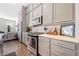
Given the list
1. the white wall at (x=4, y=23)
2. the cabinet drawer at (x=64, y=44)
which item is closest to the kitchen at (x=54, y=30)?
the cabinet drawer at (x=64, y=44)

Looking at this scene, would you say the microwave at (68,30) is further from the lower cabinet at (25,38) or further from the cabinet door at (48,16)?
the lower cabinet at (25,38)

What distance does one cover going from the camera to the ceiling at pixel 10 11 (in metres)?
1.50

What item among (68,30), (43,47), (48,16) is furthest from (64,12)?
(43,47)

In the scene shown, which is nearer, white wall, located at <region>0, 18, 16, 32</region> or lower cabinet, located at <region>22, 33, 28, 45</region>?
white wall, located at <region>0, 18, 16, 32</region>

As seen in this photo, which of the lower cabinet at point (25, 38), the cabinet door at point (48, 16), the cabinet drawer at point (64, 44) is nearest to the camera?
the cabinet drawer at point (64, 44)

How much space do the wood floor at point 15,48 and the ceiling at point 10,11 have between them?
0.34 metres

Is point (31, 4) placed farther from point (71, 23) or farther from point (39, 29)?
point (71, 23)

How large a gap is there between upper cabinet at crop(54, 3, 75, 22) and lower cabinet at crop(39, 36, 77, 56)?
15.6 inches

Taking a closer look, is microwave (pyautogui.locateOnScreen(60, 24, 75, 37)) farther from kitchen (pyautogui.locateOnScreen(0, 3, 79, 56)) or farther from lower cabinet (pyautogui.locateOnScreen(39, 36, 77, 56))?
lower cabinet (pyautogui.locateOnScreen(39, 36, 77, 56))

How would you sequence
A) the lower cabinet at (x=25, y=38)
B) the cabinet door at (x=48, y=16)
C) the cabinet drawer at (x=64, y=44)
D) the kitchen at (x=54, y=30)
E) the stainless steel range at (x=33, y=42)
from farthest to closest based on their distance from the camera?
the cabinet door at (x=48, y=16)
the stainless steel range at (x=33, y=42)
the lower cabinet at (x=25, y=38)
the kitchen at (x=54, y=30)
the cabinet drawer at (x=64, y=44)

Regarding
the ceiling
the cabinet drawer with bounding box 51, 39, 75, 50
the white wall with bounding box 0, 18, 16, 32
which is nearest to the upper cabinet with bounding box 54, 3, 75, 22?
the cabinet drawer with bounding box 51, 39, 75, 50

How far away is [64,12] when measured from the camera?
178 centimetres

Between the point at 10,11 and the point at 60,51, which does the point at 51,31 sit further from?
the point at 10,11

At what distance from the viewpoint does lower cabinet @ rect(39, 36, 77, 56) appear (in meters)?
1.25
